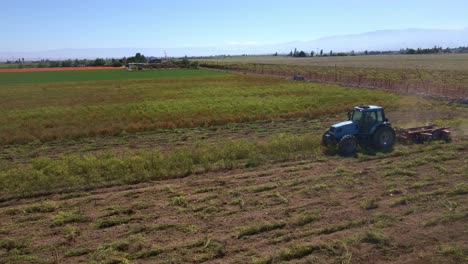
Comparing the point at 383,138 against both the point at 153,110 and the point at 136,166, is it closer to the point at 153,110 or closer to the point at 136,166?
the point at 136,166

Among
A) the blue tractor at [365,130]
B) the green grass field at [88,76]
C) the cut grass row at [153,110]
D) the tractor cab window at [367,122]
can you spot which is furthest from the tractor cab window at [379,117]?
the green grass field at [88,76]

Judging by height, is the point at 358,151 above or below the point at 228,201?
above

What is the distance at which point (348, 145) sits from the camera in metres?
13.2

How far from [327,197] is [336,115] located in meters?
14.7

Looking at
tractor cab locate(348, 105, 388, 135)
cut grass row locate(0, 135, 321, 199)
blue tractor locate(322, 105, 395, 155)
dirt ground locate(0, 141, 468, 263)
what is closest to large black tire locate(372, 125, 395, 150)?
blue tractor locate(322, 105, 395, 155)

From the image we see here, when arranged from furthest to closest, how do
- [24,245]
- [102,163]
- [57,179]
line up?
[102,163]
[57,179]
[24,245]

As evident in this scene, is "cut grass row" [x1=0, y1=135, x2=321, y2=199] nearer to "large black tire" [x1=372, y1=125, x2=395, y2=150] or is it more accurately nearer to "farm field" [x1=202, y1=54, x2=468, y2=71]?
"large black tire" [x1=372, y1=125, x2=395, y2=150]

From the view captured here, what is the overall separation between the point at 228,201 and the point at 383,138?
713 cm

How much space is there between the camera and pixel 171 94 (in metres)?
36.2

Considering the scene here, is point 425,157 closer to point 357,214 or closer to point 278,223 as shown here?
point 357,214

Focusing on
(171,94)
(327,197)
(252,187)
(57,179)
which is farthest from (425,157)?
(171,94)

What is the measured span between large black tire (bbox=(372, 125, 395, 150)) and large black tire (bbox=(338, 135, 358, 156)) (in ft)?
2.80

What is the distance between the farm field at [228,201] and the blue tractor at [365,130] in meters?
0.43

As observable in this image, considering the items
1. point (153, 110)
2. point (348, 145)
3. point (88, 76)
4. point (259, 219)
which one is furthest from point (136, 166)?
point (88, 76)
